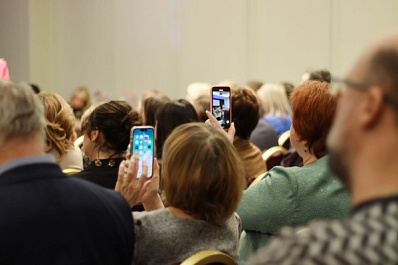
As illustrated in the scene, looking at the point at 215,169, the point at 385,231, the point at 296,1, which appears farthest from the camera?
the point at 296,1

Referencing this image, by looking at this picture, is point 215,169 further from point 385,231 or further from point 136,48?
point 136,48

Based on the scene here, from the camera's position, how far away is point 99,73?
10.1 m

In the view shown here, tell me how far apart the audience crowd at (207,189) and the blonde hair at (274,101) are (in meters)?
2.55

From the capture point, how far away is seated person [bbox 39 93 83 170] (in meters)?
3.58

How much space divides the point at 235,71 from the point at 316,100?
671 cm

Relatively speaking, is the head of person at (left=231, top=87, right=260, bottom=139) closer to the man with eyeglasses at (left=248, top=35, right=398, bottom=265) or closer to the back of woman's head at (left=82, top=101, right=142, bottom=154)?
the back of woman's head at (left=82, top=101, right=142, bottom=154)

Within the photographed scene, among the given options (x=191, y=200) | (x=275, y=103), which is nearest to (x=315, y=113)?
(x=191, y=200)

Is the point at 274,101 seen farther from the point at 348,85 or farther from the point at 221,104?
the point at 348,85

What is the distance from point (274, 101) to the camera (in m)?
5.97

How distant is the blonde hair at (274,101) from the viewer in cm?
595

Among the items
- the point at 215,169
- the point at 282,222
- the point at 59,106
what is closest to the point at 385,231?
the point at 215,169

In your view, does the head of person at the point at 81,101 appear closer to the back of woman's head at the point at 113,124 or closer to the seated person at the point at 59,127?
the seated person at the point at 59,127

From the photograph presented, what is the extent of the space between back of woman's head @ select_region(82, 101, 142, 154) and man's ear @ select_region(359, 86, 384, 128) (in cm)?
212

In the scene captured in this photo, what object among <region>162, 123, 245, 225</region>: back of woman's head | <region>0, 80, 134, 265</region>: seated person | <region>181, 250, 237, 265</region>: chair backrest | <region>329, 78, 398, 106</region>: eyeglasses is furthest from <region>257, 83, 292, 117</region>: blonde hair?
<region>329, 78, 398, 106</region>: eyeglasses
